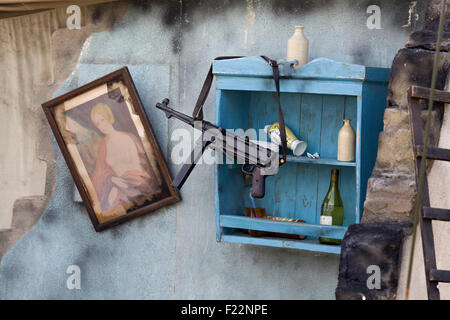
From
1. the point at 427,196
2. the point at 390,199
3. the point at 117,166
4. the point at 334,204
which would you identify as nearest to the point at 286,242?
the point at 334,204

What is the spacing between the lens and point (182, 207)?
3484 millimetres

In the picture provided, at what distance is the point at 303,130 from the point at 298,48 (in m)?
0.41

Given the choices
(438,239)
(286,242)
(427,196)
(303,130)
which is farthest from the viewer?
(303,130)

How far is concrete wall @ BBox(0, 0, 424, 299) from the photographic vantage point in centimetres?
315

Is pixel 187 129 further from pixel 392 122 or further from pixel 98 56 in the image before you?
pixel 392 122

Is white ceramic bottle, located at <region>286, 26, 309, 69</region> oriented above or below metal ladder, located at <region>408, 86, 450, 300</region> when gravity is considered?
above

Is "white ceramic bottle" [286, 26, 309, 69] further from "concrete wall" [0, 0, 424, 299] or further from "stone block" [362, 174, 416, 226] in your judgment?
"stone block" [362, 174, 416, 226]

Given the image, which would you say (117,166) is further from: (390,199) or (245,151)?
(390,199)

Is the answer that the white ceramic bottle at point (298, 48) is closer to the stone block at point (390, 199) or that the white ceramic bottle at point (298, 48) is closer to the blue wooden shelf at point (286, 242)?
the stone block at point (390, 199)

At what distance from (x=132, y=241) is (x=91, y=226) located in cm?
25

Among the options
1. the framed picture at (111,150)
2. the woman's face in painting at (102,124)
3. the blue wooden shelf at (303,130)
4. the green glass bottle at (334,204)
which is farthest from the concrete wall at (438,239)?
the woman's face in painting at (102,124)

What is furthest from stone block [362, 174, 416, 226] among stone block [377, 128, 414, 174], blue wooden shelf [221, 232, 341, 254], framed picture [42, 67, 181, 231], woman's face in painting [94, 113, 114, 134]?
woman's face in painting [94, 113, 114, 134]

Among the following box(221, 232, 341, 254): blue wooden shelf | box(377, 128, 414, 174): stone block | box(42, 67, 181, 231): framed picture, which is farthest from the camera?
box(42, 67, 181, 231): framed picture

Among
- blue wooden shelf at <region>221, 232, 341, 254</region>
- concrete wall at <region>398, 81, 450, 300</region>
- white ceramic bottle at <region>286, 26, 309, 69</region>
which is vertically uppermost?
white ceramic bottle at <region>286, 26, 309, 69</region>
